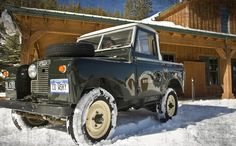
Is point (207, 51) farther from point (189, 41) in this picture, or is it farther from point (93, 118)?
point (93, 118)

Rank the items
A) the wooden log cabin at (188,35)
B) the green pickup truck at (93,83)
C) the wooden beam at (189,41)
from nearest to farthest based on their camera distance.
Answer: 1. the green pickup truck at (93,83)
2. the wooden log cabin at (188,35)
3. the wooden beam at (189,41)

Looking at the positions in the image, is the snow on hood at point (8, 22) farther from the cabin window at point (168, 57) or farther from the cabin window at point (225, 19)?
the cabin window at point (225, 19)

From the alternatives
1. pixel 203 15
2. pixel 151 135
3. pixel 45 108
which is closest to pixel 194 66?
pixel 203 15

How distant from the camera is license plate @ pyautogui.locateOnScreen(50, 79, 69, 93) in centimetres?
418

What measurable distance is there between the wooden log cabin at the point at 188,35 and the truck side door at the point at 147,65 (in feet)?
12.0

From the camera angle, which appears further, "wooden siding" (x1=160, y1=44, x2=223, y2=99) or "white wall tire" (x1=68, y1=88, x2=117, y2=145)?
"wooden siding" (x1=160, y1=44, x2=223, y2=99)

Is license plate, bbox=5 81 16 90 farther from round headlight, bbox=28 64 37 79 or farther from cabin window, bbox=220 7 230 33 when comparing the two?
cabin window, bbox=220 7 230 33

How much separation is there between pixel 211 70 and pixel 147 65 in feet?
35.5

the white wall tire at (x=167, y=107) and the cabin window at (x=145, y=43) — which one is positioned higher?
the cabin window at (x=145, y=43)

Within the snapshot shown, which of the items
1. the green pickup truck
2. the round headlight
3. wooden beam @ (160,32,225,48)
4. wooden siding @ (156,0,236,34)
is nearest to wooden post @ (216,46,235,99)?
wooden beam @ (160,32,225,48)

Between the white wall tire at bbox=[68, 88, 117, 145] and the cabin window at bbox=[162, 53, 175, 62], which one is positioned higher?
the cabin window at bbox=[162, 53, 175, 62]

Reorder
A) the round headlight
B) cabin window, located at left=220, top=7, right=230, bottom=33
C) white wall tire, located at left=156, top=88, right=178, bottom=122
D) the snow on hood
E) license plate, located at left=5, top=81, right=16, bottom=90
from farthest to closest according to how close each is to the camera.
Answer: cabin window, located at left=220, top=7, right=230, bottom=33
the snow on hood
white wall tire, located at left=156, top=88, right=178, bottom=122
license plate, located at left=5, top=81, right=16, bottom=90
the round headlight

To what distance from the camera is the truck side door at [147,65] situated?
5.62 metres

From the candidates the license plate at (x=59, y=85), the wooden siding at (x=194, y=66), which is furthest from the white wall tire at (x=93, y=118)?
the wooden siding at (x=194, y=66)
